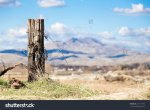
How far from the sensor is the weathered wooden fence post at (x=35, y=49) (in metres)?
21.6

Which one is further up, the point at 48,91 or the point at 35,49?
the point at 35,49

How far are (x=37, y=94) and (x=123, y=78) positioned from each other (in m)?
13.2

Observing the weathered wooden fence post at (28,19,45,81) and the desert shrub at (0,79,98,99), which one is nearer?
the desert shrub at (0,79,98,99)

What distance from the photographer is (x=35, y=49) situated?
71.2 ft

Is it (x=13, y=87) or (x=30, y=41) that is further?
(x=30, y=41)

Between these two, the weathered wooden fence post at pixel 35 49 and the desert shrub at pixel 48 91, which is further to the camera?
the weathered wooden fence post at pixel 35 49

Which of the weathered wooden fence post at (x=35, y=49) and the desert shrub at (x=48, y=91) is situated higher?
the weathered wooden fence post at (x=35, y=49)

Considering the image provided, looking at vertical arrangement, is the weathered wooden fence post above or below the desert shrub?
above

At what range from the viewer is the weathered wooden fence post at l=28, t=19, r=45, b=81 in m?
21.6

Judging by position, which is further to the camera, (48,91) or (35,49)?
(35,49)
